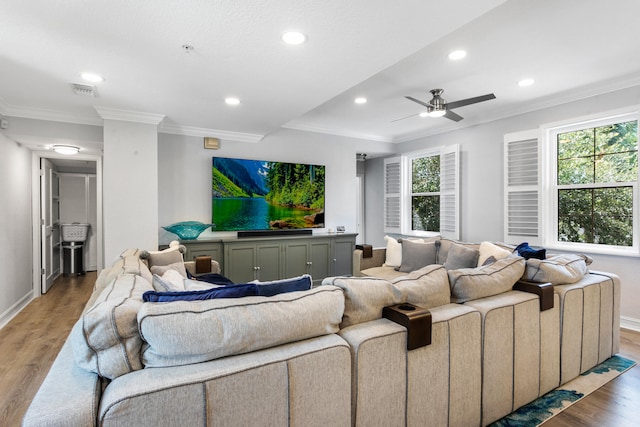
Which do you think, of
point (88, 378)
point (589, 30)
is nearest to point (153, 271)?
point (88, 378)

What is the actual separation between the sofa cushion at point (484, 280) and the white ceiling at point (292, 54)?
1429 millimetres

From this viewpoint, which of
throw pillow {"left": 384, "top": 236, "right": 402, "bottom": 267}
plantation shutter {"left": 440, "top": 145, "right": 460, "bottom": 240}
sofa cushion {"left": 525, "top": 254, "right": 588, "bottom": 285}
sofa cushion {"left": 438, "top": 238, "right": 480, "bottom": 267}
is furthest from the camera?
plantation shutter {"left": 440, "top": 145, "right": 460, "bottom": 240}

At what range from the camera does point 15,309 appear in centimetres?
389

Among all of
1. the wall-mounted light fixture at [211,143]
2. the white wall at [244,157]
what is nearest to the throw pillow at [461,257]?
the white wall at [244,157]

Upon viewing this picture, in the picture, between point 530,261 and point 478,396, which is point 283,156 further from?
point 478,396

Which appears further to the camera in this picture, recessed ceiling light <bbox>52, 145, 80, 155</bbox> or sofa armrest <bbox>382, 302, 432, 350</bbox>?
recessed ceiling light <bbox>52, 145, 80, 155</bbox>

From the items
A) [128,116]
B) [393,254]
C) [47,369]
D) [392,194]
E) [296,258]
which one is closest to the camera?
[47,369]

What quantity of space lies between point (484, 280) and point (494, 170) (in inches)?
123

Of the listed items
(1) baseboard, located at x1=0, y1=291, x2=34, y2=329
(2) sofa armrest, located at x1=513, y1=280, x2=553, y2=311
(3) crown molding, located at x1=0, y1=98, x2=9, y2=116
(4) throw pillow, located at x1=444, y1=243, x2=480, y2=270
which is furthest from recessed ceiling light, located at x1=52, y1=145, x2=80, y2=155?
(2) sofa armrest, located at x1=513, y1=280, x2=553, y2=311

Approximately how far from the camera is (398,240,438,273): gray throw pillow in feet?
12.4

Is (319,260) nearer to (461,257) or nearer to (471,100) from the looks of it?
(461,257)

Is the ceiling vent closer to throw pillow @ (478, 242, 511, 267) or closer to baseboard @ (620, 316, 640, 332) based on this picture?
throw pillow @ (478, 242, 511, 267)

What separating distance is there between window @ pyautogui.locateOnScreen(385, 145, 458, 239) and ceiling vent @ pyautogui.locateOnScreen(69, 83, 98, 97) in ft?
14.8

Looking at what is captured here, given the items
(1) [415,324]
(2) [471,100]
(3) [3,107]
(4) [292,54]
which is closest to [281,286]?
(1) [415,324]
